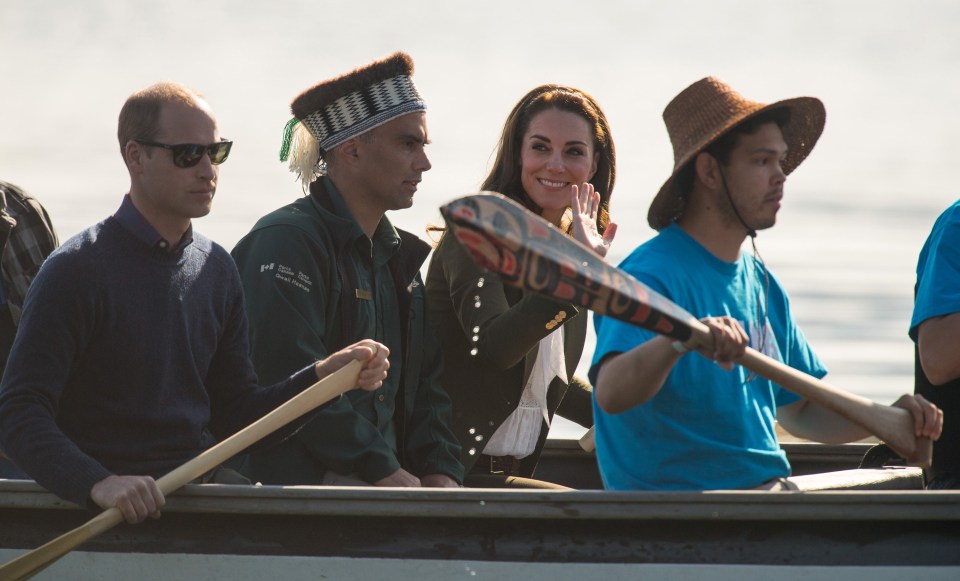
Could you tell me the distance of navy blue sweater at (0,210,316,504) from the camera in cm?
370

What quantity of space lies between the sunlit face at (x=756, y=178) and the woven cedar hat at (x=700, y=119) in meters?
0.07

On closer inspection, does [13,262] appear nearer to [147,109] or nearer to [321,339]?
[321,339]

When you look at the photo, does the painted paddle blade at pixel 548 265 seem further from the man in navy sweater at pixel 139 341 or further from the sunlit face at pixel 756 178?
the man in navy sweater at pixel 139 341

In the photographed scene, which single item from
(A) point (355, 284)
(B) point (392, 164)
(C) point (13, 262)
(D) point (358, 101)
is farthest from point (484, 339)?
(C) point (13, 262)

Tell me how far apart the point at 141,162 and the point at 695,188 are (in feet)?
5.09

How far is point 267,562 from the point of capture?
3.92 metres

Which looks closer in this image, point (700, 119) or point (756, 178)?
point (756, 178)

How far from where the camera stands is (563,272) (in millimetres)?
3604

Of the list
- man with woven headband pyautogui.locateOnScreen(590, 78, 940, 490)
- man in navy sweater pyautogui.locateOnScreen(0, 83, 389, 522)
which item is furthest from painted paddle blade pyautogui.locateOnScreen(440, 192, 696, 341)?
man in navy sweater pyautogui.locateOnScreen(0, 83, 389, 522)

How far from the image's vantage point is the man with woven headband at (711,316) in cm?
379

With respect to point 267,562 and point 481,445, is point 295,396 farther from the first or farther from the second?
point 481,445

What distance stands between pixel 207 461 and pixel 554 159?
186 cm

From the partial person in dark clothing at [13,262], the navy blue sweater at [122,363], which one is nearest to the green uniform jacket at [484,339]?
the navy blue sweater at [122,363]

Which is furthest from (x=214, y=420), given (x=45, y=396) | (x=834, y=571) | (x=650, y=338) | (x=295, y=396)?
(x=834, y=571)
